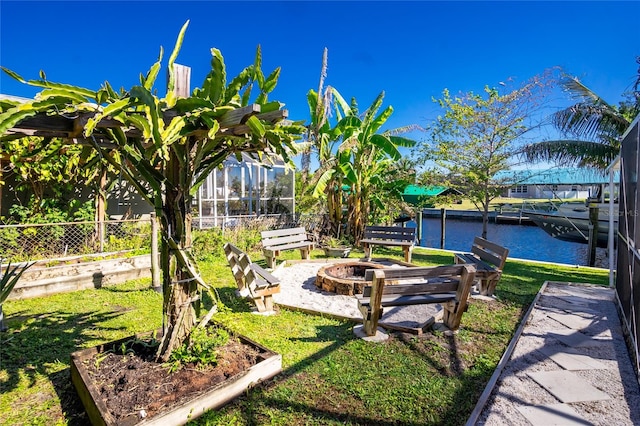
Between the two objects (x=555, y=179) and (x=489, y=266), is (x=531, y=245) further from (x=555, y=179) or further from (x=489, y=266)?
(x=489, y=266)

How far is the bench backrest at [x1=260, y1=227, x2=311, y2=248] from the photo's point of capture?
8.82 meters

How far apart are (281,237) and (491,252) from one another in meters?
4.92

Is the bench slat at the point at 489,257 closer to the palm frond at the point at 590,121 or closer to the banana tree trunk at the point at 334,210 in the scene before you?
the banana tree trunk at the point at 334,210

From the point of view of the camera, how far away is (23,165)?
805 cm

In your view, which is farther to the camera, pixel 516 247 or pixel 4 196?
pixel 516 247

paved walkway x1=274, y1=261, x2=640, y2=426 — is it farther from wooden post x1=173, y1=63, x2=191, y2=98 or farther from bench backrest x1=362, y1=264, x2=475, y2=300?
wooden post x1=173, y1=63, x2=191, y2=98

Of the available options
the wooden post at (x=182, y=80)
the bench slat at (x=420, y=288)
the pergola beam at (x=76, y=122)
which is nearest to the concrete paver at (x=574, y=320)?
the bench slat at (x=420, y=288)

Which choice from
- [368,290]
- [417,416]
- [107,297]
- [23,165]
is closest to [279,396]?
[417,416]

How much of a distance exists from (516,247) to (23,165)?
23447 mm

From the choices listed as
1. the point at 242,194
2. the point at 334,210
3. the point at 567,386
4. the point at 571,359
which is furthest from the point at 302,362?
the point at 242,194

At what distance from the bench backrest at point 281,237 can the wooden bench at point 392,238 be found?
1738 millimetres

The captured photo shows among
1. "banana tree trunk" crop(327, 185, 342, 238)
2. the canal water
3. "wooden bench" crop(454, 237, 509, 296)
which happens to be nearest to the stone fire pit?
"wooden bench" crop(454, 237, 509, 296)

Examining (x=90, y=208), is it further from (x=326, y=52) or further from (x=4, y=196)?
(x=326, y=52)

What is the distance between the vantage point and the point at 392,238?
9648mm
